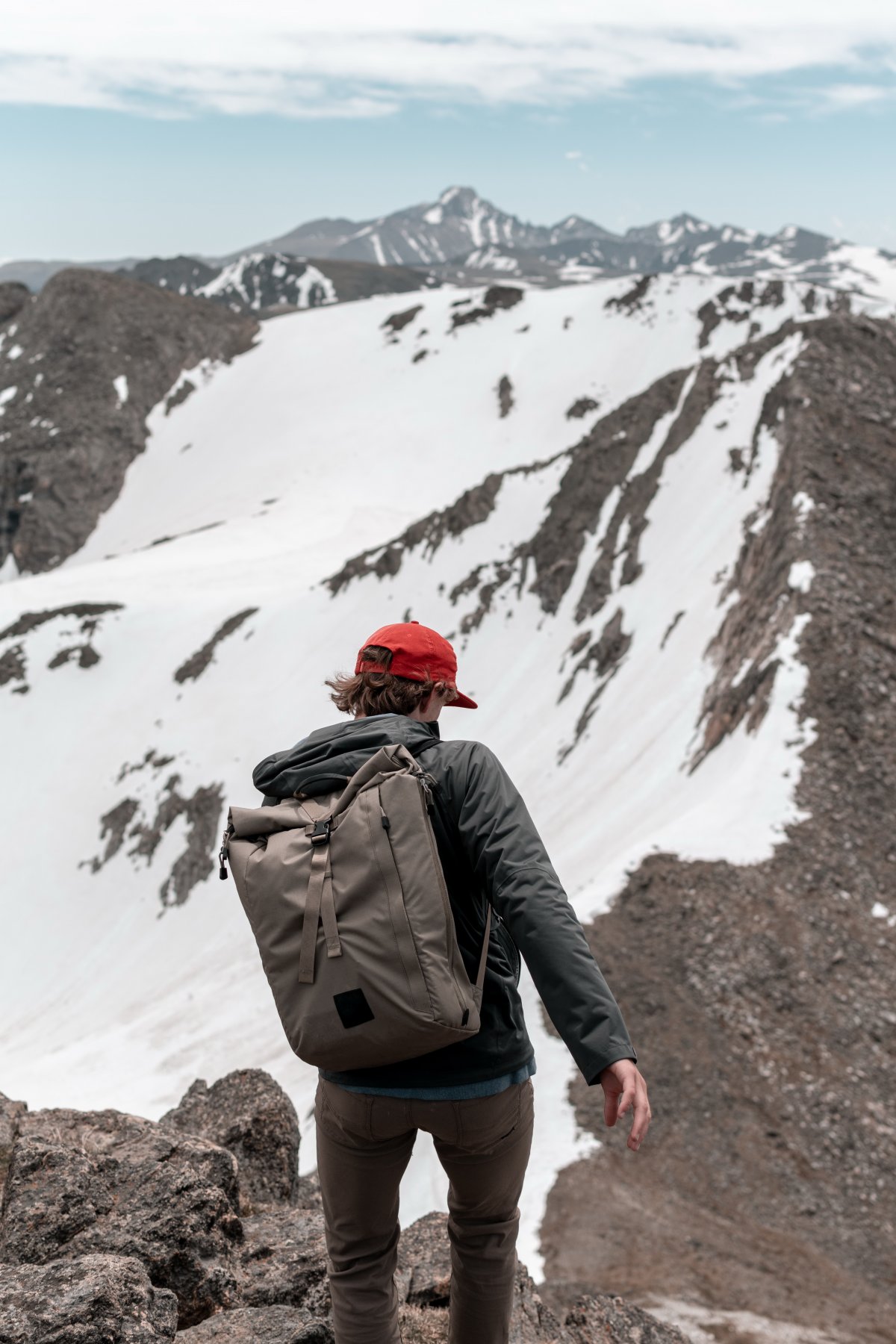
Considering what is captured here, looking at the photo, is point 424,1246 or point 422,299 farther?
point 422,299

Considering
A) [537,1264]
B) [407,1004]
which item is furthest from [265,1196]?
[407,1004]

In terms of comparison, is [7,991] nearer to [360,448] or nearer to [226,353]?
[360,448]

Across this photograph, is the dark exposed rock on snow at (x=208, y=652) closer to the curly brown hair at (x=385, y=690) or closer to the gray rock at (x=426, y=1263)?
the gray rock at (x=426, y=1263)

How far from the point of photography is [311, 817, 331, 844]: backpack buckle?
12.3 feet

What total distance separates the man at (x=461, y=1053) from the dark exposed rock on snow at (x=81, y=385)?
98.6m

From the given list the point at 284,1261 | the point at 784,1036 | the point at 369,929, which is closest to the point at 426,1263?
the point at 284,1261

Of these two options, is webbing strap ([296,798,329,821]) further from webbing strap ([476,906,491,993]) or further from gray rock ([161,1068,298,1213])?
gray rock ([161,1068,298,1213])

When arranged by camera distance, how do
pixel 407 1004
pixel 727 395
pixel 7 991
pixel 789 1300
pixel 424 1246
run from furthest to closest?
pixel 727 395
pixel 7 991
pixel 789 1300
pixel 424 1246
pixel 407 1004

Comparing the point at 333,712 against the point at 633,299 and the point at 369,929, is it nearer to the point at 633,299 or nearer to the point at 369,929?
the point at 369,929

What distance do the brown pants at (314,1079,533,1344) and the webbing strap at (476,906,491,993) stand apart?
1.56ft

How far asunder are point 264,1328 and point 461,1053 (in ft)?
8.89

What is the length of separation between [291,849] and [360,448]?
9833 centimetres

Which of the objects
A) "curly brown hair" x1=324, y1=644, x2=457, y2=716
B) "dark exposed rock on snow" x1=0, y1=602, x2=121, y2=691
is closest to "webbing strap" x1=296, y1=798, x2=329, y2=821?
"curly brown hair" x1=324, y1=644, x2=457, y2=716

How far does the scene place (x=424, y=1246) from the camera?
6.79 m
